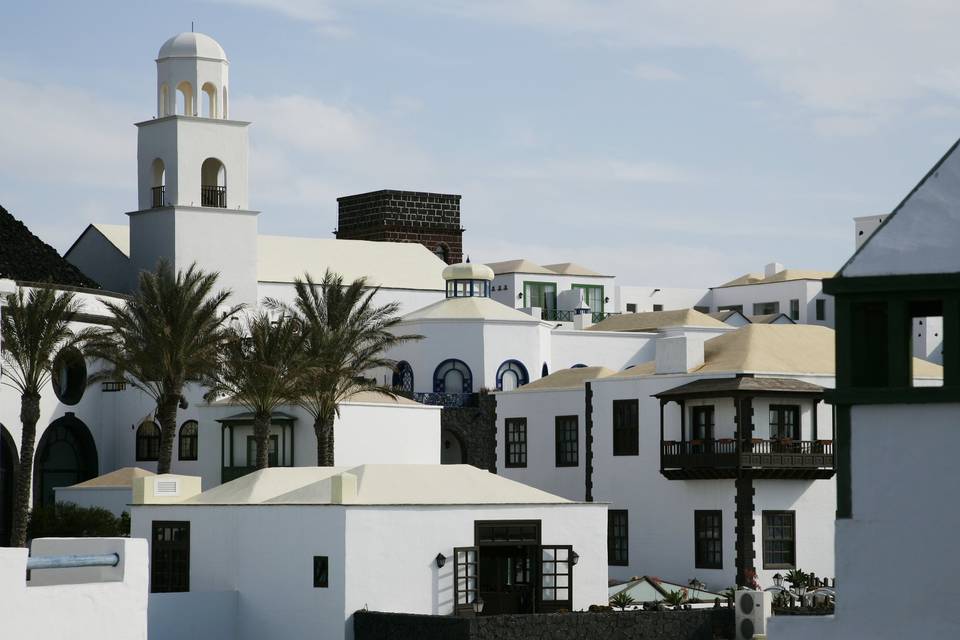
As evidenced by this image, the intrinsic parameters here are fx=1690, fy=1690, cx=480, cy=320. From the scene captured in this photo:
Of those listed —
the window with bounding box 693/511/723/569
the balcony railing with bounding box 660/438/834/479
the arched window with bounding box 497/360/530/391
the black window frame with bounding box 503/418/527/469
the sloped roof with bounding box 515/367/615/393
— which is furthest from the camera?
the arched window with bounding box 497/360/530/391

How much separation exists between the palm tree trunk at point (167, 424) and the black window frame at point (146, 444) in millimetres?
5882

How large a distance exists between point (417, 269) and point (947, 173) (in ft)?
227

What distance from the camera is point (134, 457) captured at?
57500mm

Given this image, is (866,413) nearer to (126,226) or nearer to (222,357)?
(222,357)

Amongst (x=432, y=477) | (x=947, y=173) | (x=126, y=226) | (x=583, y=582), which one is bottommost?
(x=583, y=582)

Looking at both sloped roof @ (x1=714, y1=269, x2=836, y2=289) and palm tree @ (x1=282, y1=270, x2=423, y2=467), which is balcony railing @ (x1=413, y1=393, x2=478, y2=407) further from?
sloped roof @ (x1=714, y1=269, x2=836, y2=289)

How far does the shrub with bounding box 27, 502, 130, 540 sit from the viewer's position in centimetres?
4878

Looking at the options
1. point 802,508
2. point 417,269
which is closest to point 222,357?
point 802,508

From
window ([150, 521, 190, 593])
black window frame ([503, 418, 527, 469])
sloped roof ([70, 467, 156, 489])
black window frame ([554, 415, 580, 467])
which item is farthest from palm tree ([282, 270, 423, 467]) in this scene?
window ([150, 521, 190, 593])

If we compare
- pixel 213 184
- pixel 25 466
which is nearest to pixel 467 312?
pixel 213 184

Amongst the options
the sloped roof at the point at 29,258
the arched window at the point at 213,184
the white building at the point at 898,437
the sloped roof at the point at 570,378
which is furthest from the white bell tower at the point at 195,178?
the white building at the point at 898,437

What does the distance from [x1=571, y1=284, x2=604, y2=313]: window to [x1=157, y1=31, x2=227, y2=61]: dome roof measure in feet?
110

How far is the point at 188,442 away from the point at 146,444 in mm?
2445

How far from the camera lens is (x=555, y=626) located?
3631 cm
